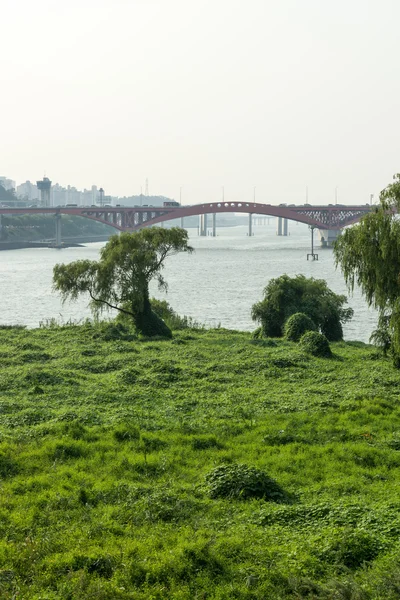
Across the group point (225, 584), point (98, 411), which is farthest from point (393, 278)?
point (225, 584)

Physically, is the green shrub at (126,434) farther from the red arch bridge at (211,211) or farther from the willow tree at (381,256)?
the red arch bridge at (211,211)

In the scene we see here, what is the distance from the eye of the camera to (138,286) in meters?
48.1

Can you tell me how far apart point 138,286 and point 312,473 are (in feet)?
96.0

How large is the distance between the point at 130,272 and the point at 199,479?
30078 millimetres

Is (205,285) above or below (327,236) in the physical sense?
below

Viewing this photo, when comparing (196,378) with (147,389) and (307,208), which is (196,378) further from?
(307,208)

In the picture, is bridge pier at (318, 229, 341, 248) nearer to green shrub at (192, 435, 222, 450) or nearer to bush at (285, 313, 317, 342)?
bush at (285, 313, 317, 342)

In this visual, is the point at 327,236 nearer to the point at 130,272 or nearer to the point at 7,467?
the point at 130,272

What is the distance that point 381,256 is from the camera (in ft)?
110

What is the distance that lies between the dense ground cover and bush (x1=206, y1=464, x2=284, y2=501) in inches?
1.4

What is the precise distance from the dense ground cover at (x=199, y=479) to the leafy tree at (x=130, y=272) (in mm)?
11736

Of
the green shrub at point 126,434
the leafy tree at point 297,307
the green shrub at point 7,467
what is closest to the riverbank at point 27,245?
the leafy tree at point 297,307

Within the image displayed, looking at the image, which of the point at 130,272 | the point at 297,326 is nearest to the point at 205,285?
the point at 130,272

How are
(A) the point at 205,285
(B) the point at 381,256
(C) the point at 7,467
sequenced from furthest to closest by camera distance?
(A) the point at 205,285
(B) the point at 381,256
(C) the point at 7,467
